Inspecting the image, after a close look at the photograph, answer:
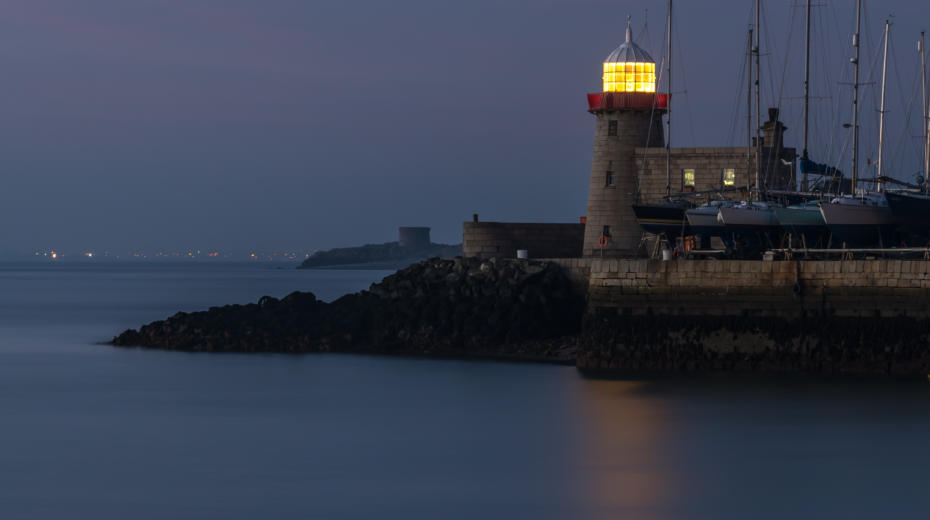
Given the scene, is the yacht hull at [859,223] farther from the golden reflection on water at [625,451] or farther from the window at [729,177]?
the window at [729,177]

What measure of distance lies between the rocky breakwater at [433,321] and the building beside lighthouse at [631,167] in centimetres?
266

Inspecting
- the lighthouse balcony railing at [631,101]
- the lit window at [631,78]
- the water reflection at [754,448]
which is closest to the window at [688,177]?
the lighthouse balcony railing at [631,101]

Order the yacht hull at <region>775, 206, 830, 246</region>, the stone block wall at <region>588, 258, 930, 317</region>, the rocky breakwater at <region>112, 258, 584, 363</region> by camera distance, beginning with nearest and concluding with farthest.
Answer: the stone block wall at <region>588, 258, 930, 317</region> → the yacht hull at <region>775, 206, 830, 246</region> → the rocky breakwater at <region>112, 258, 584, 363</region>

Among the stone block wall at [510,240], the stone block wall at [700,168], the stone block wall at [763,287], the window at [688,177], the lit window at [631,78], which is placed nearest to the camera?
the stone block wall at [763,287]

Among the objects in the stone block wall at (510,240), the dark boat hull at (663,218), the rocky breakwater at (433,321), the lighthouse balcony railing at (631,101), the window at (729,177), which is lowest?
the rocky breakwater at (433,321)

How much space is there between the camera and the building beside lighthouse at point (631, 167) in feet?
101

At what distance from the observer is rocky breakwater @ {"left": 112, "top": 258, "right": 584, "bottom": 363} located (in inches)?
1102

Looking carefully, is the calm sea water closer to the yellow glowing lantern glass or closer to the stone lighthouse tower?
the stone lighthouse tower

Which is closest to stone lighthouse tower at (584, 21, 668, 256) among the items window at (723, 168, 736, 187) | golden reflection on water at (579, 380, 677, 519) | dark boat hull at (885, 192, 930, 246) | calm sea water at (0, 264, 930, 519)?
window at (723, 168, 736, 187)

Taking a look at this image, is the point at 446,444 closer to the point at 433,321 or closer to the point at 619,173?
the point at 433,321

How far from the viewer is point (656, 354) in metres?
23.0

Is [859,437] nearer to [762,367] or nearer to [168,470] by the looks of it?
[762,367]

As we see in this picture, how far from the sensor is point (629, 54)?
105 feet

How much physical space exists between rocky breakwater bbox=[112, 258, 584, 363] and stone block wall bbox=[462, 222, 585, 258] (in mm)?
1341
